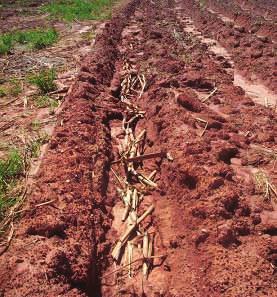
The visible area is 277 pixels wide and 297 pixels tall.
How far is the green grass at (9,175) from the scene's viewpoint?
3.85m

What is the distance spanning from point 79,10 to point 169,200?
1510cm

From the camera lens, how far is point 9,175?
14.3 feet

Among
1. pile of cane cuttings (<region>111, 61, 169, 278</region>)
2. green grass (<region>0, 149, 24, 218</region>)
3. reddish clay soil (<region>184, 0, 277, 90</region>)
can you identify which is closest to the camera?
pile of cane cuttings (<region>111, 61, 169, 278</region>)

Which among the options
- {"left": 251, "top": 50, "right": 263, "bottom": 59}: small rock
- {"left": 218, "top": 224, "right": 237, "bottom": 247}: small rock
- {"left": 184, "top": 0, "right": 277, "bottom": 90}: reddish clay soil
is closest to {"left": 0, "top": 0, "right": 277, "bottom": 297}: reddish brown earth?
{"left": 218, "top": 224, "right": 237, "bottom": 247}: small rock

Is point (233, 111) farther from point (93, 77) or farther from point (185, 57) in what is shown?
point (185, 57)

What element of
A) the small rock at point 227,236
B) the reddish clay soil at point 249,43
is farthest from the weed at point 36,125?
the reddish clay soil at point 249,43

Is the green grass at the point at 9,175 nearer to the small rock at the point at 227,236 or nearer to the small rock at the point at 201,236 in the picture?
the small rock at the point at 201,236

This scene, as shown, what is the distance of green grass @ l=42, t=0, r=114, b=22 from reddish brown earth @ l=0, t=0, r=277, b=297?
10140 mm

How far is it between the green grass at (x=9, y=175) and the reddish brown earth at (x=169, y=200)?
25 cm

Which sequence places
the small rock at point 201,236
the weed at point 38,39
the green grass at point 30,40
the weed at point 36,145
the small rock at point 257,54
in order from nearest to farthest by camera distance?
the small rock at point 201,236 → the weed at point 36,145 → the small rock at point 257,54 → the green grass at point 30,40 → the weed at point 38,39

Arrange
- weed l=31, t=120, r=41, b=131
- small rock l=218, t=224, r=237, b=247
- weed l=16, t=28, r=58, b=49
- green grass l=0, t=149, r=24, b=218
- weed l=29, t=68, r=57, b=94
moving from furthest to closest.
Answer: weed l=16, t=28, r=58, b=49 → weed l=29, t=68, r=57, b=94 → weed l=31, t=120, r=41, b=131 → green grass l=0, t=149, r=24, b=218 → small rock l=218, t=224, r=237, b=247

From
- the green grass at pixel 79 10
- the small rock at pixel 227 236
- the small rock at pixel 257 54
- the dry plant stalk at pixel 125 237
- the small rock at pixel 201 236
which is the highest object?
the small rock at pixel 257 54

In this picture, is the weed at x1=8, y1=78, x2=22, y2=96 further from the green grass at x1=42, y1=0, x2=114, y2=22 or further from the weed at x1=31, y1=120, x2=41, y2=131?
the green grass at x1=42, y1=0, x2=114, y2=22

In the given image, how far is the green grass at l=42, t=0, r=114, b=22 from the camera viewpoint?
16.4 m
